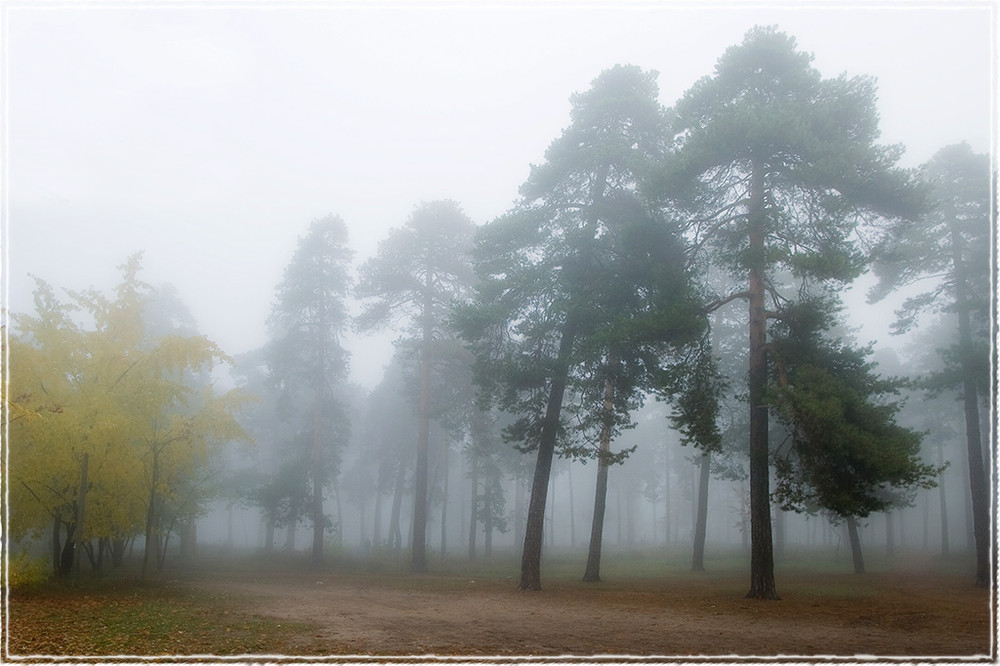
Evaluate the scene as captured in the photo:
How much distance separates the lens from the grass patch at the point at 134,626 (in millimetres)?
9398

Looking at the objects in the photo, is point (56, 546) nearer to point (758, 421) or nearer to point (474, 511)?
point (758, 421)

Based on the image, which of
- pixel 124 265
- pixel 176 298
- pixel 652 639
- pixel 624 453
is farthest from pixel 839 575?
pixel 176 298

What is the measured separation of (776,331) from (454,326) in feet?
28.4

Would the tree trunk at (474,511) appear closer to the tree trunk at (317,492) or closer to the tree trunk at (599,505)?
the tree trunk at (317,492)

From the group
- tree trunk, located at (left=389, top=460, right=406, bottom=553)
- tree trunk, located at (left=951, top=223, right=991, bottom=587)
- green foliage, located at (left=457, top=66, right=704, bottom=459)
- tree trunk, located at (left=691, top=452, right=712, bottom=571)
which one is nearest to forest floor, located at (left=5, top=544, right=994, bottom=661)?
tree trunk, located at (left=951, top=223, right=991, bottom=587)

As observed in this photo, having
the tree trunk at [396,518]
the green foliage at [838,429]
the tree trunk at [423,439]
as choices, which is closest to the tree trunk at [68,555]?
the tree trunk at [423,439]

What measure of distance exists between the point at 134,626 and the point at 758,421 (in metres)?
13.8

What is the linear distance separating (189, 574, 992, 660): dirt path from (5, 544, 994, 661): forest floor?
36mm

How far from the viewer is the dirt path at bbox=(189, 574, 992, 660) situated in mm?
9883

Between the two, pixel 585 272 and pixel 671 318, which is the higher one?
pixel 585 272

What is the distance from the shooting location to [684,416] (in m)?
15.9

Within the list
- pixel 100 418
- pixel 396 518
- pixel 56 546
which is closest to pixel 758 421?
pixel 100 418

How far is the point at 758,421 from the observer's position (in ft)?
52.6

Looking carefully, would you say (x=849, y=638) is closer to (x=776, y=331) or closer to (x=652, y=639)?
(x=652, y=639)
